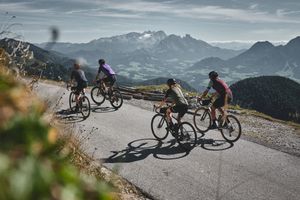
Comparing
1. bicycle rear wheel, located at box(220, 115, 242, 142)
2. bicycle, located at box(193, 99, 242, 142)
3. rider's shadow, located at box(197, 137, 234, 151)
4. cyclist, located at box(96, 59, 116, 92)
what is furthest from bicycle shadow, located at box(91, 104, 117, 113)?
bicycle rear wheel, located at box(220, 115, 242, 142)

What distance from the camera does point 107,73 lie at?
772 inches

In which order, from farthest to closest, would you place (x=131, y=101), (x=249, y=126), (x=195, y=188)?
(x=131, y=101), (x=249, y=126), (x=195, y=188)

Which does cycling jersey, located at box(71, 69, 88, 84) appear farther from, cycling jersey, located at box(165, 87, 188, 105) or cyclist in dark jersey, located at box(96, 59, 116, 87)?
cycling jersey, located at box(165, 87, 188, 105)

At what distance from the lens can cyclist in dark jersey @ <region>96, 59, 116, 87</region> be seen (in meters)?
19.3

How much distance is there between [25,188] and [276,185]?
1047 cm

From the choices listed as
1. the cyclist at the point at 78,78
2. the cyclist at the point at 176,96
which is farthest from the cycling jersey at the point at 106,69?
the cyclist at the point at 176,96

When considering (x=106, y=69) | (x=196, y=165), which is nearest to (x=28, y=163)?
(x=196, y=165)

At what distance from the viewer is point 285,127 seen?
62.1 ft

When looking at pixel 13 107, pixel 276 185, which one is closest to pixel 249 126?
pixel 276 185

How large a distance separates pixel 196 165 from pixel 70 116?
847cm

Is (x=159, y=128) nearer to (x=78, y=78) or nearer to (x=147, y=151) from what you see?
(x=147, y=151)

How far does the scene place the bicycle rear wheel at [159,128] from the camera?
14.1 metres

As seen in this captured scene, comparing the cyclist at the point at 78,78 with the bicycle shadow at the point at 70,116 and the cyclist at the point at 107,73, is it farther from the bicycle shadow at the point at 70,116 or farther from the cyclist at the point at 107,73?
the cyclist at the point at 107,73

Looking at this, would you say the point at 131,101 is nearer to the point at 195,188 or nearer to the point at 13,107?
the point at 195,188
